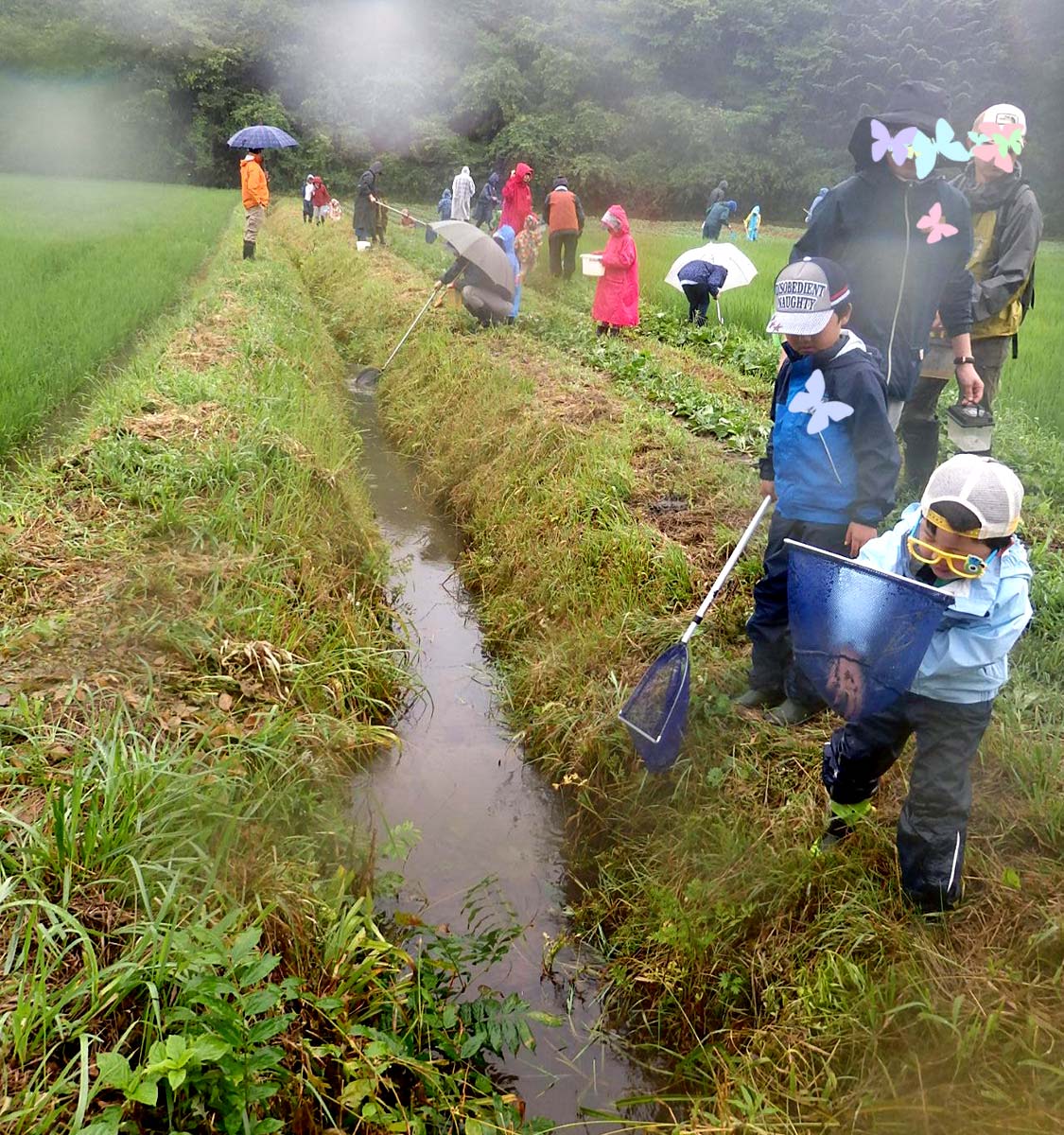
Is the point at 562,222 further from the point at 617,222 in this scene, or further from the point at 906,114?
the point at 906,114

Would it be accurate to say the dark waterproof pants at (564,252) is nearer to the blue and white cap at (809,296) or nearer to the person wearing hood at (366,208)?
the person wearing hood at (366,208)

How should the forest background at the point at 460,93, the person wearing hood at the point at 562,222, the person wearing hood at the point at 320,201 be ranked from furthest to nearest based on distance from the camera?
the forest background at the point at 460,93
the person wearing hood at the point at 320,201
the person wearing hood at the point at 562,222

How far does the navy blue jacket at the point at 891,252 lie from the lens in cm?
317

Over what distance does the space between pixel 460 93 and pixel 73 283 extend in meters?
29.4

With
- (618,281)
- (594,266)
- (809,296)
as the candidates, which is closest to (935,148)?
(809,296)

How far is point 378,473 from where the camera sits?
22.1 feet

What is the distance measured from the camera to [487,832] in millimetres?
3287

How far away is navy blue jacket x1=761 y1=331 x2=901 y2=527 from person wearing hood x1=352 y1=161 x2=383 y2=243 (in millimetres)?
13016

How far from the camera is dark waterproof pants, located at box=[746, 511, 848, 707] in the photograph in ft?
9.91

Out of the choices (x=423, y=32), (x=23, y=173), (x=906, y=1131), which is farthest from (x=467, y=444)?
(x=423, y=32)

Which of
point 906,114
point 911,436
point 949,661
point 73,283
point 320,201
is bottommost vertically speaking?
point 320,201

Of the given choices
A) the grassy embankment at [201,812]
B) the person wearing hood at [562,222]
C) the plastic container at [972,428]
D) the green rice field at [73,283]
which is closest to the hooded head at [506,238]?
the person wearing hood at [562,222]

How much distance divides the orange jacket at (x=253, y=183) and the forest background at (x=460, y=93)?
20.4 metres

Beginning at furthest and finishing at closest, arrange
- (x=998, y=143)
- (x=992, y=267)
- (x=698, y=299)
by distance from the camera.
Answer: (x=698, y=299), (x=992, y=267), (x=998, y=143)
